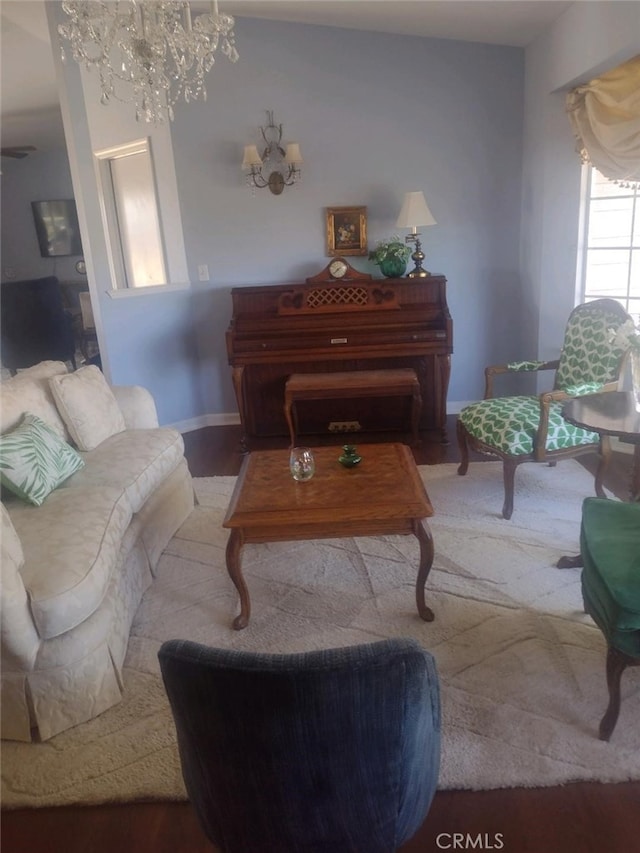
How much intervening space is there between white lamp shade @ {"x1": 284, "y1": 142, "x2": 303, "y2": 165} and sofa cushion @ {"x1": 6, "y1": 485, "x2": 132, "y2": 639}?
268 cm

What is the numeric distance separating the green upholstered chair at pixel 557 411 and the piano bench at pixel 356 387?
58 centimetres

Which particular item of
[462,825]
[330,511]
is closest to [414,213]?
[330,511]

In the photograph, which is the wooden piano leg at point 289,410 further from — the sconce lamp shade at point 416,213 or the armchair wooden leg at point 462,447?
the sconce lamp shade at point 416,213

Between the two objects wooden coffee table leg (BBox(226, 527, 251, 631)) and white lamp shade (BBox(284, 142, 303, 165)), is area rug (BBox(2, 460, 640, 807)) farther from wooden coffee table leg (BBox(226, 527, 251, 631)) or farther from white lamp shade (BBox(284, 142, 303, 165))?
white lamp shade (BBox(284, 142, 303, 165))

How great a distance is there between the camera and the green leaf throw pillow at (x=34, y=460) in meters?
2.27

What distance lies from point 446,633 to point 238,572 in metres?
0.78

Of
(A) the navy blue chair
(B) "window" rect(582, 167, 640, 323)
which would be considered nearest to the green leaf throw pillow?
(A) the navy blue chair

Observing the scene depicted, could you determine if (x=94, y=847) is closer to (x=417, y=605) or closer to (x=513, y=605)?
(x=417, y=605)

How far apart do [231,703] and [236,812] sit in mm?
281

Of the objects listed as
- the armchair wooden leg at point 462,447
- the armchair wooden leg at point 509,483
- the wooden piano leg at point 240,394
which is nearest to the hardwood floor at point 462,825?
the armchair wooden leg at point 509,483

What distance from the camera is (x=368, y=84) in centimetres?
411

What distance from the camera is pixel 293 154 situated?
13.2ft

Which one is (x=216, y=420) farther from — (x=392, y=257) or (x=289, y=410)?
Result: (x=392, y=257)

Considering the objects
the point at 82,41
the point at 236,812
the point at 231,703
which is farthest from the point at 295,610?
the point at 82,41
